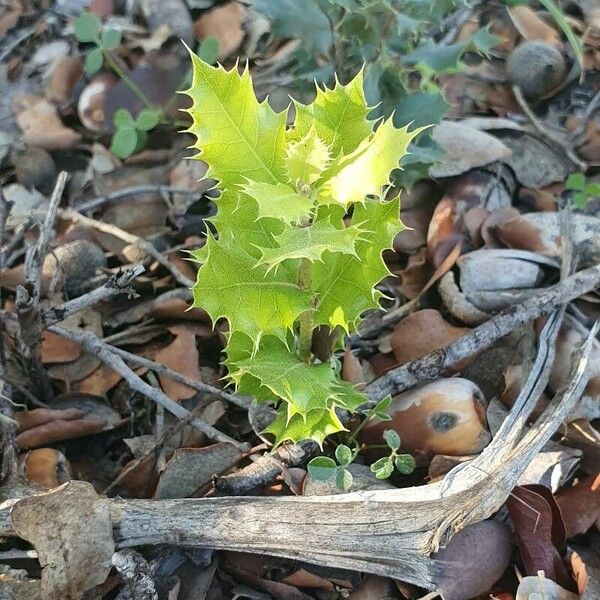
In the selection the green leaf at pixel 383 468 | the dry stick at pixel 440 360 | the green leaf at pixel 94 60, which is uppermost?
the green leaf at pixel 94 60

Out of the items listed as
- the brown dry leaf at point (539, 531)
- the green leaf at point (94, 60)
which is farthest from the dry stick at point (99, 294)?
the green leaf at point (94, 60)

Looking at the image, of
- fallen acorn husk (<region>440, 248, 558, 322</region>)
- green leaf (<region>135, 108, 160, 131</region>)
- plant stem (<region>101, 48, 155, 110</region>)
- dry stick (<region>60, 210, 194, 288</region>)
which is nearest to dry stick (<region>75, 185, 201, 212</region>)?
dry stick (<region>60, 210, 194, 288</region>)

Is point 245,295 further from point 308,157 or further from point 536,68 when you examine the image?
point 536,68

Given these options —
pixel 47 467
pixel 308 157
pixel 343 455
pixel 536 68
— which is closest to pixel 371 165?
pixel 308 157

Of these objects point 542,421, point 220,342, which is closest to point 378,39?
point 220,342

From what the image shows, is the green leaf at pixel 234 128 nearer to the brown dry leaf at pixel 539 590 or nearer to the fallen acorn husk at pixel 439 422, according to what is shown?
the fallen acorn husk at pixel 439 422

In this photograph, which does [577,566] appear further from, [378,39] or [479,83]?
[479,83]
